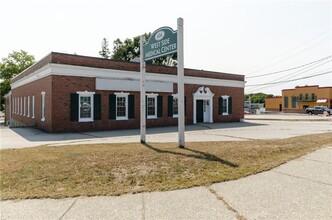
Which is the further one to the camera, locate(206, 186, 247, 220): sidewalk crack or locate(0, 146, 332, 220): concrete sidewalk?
locate(0, 146, 332, 220): concrete sidewalk

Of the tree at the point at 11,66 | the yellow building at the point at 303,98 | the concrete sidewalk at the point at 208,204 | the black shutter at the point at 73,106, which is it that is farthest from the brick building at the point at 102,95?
the yellow building at the point at 303,98

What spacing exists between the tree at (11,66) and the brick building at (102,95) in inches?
836

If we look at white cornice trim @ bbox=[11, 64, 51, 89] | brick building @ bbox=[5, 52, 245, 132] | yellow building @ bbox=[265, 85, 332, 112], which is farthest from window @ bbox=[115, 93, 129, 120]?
yellow building @ bbox=[265, 85, 332, 112]

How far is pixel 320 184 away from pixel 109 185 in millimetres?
4232

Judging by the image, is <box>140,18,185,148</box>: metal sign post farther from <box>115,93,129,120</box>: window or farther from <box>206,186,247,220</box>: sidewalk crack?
<box>115,93,129,120</box>: window

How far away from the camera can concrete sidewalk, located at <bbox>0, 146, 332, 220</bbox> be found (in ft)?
12.8

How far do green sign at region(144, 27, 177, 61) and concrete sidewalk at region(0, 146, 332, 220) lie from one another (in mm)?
6083

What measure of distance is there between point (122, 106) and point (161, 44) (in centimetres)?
878

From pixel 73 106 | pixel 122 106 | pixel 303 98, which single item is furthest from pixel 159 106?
pixel 303 98

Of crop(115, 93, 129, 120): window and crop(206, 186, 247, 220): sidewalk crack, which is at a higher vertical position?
crop(115, 93, 129, 120): window

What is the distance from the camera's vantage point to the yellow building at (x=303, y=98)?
186 ft

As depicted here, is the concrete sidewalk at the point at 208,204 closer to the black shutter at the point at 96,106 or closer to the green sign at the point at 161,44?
the green sign at the point at 161,44

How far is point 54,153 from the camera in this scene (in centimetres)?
827

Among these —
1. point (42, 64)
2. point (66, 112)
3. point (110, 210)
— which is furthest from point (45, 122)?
point (110, 210)
